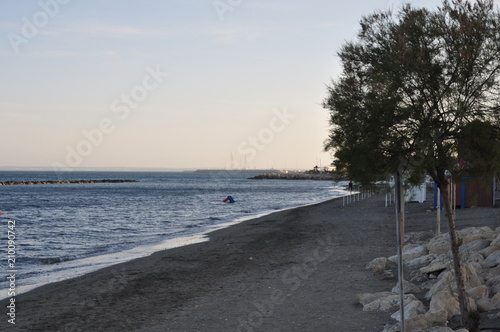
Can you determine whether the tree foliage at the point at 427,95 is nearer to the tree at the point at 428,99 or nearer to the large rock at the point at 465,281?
the tree at the point at 428,99

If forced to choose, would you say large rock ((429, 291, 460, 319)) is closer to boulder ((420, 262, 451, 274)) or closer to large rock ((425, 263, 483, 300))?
large rock ((425, 263, 483, 300))

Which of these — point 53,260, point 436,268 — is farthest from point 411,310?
point 53,260

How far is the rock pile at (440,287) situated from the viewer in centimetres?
805

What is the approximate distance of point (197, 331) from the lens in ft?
29.5

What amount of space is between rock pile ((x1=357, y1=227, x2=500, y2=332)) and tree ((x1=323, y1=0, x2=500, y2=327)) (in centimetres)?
55

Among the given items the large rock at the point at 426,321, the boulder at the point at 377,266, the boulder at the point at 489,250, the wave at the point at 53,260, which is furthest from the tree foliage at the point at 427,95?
the wave at the point at 53,260

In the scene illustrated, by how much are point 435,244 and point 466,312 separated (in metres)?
5.02

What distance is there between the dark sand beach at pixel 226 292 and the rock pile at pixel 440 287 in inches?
18.5

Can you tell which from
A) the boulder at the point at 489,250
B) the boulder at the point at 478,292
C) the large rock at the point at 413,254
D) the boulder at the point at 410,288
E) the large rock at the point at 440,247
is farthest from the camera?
the large rock at the point at 413,254

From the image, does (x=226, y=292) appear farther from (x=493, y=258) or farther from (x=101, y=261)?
(x=101, y=261)

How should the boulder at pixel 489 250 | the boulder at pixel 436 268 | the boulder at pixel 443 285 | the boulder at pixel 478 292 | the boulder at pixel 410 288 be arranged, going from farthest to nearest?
the boulder at pixel 489 250
the boulder at pixel 436 268
the boulder at pixel 410 288
the boulder at pixel 443 285
the boulder at pixel 478 292

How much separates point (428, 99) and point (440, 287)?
3.69m

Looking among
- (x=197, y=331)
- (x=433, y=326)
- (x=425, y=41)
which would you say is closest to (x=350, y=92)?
(x=425, y=41)

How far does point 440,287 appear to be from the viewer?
9.52 metres
